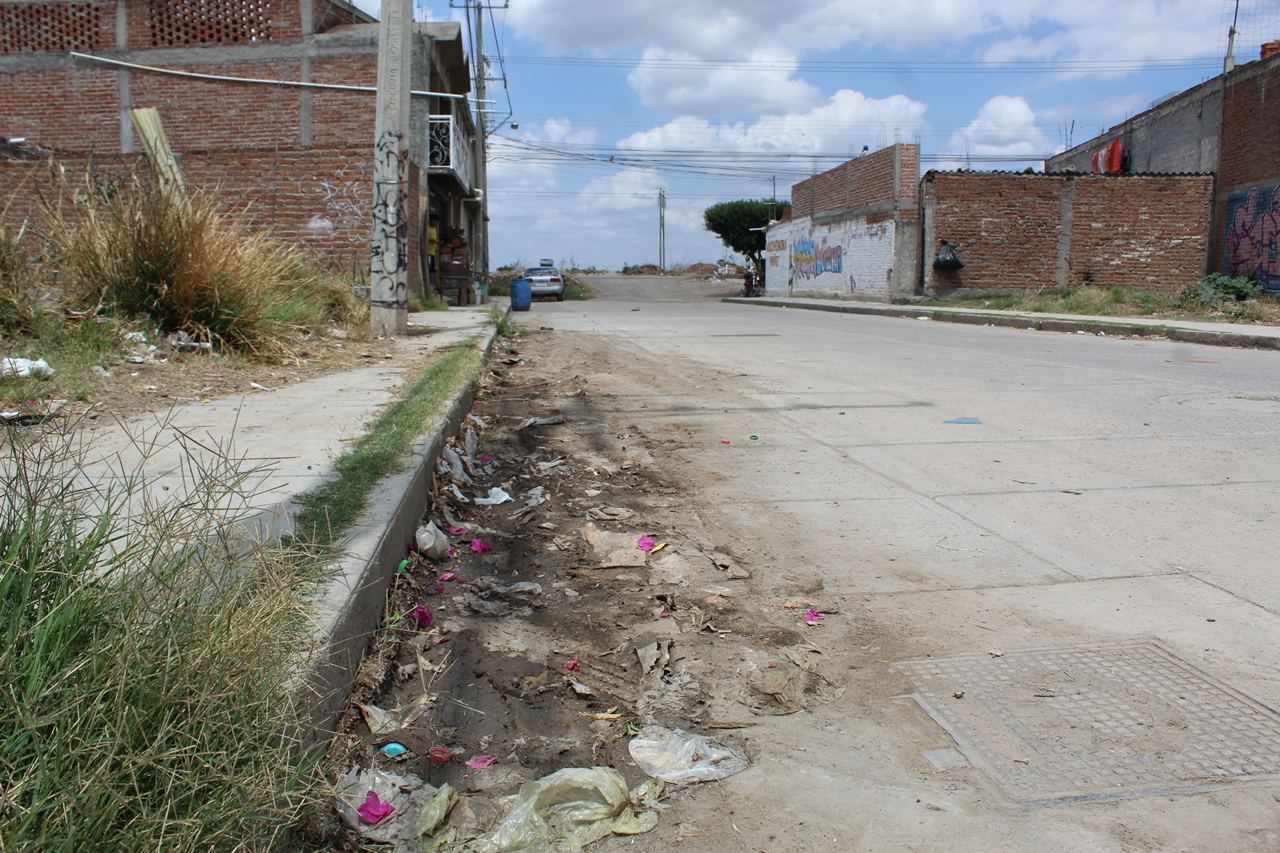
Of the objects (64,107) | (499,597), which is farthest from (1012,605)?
(64,107)

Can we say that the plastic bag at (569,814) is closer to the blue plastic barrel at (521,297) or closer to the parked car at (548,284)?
the blue plastic barrel at (521,297)

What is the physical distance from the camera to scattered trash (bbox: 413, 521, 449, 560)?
447cm

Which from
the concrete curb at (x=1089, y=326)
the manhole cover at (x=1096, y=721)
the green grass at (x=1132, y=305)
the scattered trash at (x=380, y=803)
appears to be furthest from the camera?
the green grass at (x=1132, y=305)

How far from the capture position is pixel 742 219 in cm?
7306

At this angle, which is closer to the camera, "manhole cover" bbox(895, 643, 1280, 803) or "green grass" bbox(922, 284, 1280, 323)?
"manhole cover" bbox(895, 643, 1280, 803)

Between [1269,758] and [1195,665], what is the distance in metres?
0.62

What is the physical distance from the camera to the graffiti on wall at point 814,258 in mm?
39006

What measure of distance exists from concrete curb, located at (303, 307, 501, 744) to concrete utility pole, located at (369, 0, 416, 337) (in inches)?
294

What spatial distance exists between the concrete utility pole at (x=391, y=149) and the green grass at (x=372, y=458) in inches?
149

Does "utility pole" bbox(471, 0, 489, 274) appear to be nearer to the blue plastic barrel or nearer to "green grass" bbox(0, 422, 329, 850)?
the blue plastic barrel

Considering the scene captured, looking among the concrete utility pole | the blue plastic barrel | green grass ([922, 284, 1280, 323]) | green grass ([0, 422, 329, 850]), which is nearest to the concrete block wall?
green grass ([922, 284, 1280, 323])

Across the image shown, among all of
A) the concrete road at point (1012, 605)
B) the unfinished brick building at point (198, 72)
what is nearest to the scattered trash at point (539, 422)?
the concrete road at point (1012, 605)

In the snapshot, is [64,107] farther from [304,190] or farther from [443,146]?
[443,146]

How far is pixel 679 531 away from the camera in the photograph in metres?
5.00
